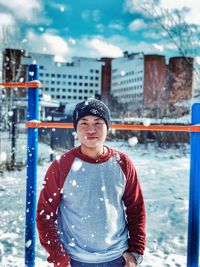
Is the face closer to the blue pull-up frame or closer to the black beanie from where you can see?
the black beanie

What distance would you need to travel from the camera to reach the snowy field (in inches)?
135

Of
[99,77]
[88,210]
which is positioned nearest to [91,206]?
[88,210]

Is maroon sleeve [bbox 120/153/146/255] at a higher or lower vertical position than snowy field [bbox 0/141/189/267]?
higher

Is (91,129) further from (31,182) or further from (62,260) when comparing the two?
(31,182)

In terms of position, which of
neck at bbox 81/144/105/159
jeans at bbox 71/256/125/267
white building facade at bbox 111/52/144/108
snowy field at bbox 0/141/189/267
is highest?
white building facade at bbox 111/52/144/108

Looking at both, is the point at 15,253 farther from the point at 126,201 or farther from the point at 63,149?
the point at 63,149

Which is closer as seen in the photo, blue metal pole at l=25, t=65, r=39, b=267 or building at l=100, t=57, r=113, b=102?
blue metal pole at l=25, t=65, r=39, b=267

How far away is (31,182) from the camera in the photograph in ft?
8.21

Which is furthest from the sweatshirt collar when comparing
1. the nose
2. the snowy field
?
the snowy field

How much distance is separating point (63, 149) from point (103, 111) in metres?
6.47

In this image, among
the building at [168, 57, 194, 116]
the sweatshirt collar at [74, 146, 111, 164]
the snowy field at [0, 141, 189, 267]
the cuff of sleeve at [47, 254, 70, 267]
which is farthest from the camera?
the building at [168, 57, 194, 116]

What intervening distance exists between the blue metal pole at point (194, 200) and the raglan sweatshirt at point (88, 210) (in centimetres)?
61

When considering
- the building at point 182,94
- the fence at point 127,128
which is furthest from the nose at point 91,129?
the building at point 182,94

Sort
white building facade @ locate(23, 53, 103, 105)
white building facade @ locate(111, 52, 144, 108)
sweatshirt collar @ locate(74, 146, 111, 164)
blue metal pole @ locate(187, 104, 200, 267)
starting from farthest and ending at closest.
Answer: white building facade @ locate(23, 53, 103, 105) → white building facade @ locate(111, 52, 144, 108) → blue metal pole @ locate(187, 104, 200, 267) → sweatshirt collar @ locate(74, 146, 111, 164)
